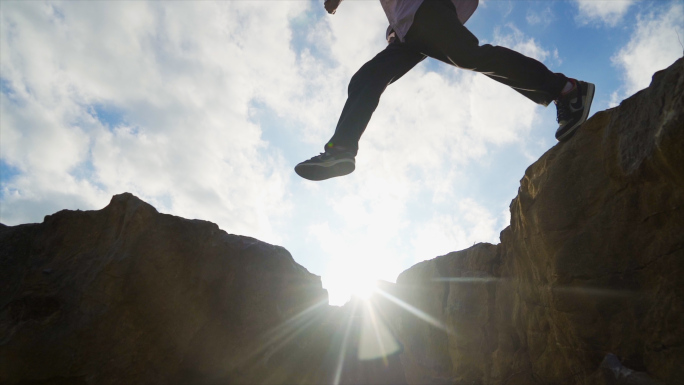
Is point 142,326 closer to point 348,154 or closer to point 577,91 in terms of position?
point 348,154

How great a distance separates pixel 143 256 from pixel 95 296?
444 millimetres

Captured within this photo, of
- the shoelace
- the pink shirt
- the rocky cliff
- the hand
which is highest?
Result: the hand

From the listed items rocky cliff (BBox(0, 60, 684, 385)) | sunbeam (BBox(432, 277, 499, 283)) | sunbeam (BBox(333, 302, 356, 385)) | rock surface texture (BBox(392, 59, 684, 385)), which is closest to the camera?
rock surface texture (BBox(392, 59, 684, 385))

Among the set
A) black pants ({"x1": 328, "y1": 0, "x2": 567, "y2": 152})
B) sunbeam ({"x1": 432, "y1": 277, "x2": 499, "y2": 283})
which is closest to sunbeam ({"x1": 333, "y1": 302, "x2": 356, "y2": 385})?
sunbeam ({"x1": 432, "y1": 277, "x2": 499, "y2": 283})

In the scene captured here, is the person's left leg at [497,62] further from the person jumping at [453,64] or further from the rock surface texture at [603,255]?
the rock surface texture at [603,255]

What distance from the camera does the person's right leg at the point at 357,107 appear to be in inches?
102

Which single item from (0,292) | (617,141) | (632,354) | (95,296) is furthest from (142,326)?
(617,141)

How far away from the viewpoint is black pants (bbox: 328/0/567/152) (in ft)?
8.68

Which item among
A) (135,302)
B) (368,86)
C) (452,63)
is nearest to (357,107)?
(368,86)

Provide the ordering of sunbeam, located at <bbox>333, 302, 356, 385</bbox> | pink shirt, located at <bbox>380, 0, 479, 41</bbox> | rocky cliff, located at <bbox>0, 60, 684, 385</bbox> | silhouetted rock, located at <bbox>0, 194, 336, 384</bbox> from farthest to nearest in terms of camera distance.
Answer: sunbeam, located at <bbox>333, 302, 356, 385</bbox> < silhouetted rock, located at <bbox>0, 194, 336, 384</bbox> < pink shirt, located at <bbox>380, 0, 479, 41</bbox> < rocky cliff, located at <bbox>0, 60, 684, 385</bbox>

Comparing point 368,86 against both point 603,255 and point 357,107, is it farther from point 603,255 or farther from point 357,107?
point 603,255

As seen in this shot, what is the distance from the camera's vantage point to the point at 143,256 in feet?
10.8

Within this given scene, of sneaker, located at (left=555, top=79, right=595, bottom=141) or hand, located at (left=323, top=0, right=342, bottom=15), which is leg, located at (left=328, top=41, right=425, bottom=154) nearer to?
hand, located at (left=323, top=0, right=342, bottom=15)

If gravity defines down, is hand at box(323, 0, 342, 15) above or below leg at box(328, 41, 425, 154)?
above
